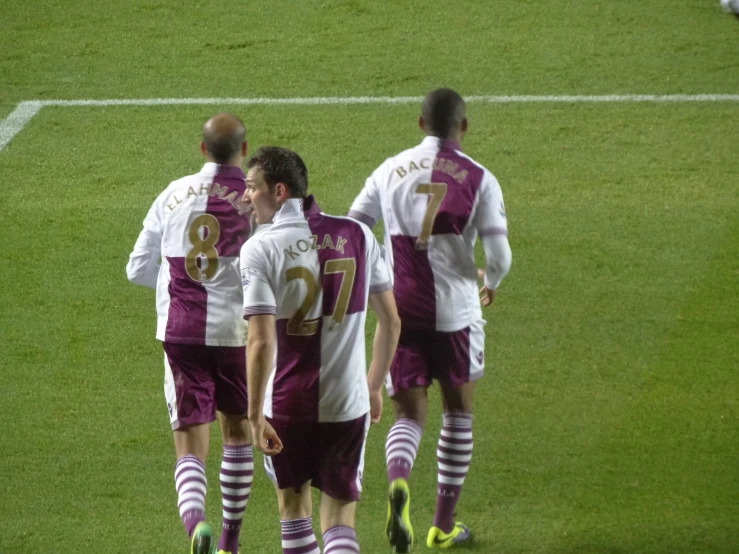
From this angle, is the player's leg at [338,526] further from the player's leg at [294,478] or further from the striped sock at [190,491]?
the striped sock at [190,491]

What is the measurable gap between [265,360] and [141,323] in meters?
3.54

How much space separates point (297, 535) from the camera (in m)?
4.05

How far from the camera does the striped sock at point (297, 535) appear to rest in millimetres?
4059

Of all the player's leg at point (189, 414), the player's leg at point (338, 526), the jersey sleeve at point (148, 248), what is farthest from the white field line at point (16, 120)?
the player's leg at point (338, 526)

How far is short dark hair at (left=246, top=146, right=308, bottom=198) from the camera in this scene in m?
3.96

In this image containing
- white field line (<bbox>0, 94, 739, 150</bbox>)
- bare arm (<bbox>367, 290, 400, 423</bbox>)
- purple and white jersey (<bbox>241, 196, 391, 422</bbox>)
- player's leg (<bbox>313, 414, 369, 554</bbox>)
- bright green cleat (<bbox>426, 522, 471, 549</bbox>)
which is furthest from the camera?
white field line (<bbox>0, 94, 739, 150</bbox>)

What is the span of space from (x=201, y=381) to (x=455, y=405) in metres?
1.04

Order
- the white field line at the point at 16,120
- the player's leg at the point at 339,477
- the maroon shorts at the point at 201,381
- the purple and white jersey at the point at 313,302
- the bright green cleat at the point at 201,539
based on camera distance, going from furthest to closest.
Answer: the white field line at the point at 16,120 < the maroon shorts at the point at 201,381 < the bright green cleat at the point at 201,539 < the player's leg at the point at 339,477 < the purple and white jersey at the point at 313,302

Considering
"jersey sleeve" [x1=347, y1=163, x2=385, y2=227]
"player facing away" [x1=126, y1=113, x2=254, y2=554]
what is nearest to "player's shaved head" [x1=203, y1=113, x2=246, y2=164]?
"player facing away" [x1=126, y1=113, x2=254, y2=554]

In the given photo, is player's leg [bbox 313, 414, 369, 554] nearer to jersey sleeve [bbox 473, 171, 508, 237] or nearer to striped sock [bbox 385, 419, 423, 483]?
striped sock [bbox 385, 419, 423, 483]

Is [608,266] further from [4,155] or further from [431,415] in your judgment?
[4,155]

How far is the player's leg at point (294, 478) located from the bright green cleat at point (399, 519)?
1.95ft

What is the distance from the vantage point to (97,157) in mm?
9039

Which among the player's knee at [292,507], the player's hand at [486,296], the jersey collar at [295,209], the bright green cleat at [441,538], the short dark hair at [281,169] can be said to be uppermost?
the short dark hair at [281,169]
